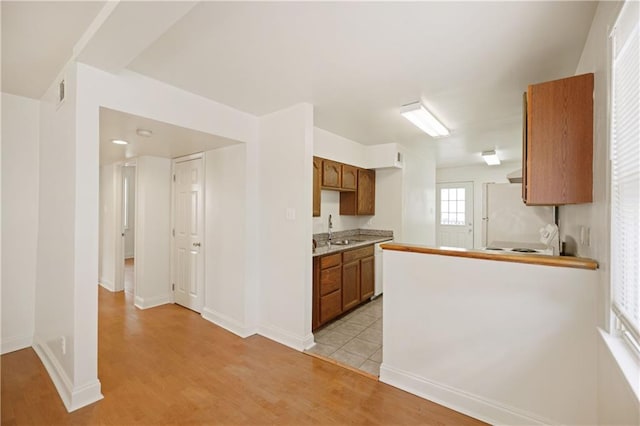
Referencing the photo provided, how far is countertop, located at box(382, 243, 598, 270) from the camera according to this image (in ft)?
5.11

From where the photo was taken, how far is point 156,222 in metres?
4.09

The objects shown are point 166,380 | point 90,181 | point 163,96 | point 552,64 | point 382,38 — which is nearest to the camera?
point 382,38

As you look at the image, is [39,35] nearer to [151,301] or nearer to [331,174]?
[331,174]

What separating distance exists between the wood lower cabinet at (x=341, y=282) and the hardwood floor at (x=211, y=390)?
0.65 metres

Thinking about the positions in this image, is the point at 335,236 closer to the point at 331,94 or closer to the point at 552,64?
the point at 331,94

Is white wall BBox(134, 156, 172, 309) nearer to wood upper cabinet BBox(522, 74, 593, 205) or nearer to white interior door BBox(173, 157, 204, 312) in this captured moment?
white interior door BBox(173, 157, 204, 312)

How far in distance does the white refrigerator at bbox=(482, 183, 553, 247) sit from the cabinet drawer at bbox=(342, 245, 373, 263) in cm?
154

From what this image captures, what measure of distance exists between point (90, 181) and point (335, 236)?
329 centimetres

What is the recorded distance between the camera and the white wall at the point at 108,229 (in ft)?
15.3

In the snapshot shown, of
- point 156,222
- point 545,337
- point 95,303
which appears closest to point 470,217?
point 545,337

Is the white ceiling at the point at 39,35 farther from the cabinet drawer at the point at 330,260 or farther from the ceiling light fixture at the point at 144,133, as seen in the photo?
the cabinet drawer at the point at 330,260

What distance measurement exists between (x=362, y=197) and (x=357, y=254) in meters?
1.16

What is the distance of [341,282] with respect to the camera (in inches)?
140

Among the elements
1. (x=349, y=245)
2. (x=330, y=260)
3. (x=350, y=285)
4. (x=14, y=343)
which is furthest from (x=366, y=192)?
(x=14, y=343)
